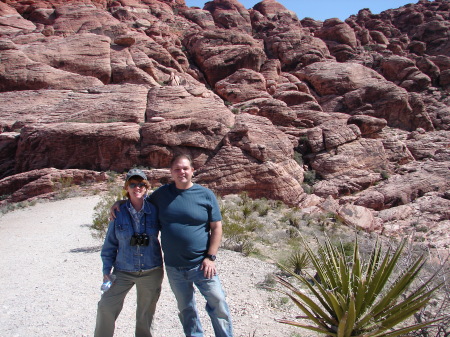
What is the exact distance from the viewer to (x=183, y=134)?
1650cm

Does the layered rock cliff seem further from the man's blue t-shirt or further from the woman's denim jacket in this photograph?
the woman's denim jacket

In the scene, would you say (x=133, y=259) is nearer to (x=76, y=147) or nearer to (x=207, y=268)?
(x=207, y=268)

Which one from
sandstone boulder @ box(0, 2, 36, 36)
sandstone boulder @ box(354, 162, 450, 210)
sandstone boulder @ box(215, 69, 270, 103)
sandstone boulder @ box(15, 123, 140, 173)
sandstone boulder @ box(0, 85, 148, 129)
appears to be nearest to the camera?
sandstone boulder @ box(15, 123, 140, 173)

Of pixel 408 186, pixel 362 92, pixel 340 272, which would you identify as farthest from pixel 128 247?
pixel 362 92

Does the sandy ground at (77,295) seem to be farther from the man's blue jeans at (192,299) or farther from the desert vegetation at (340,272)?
the man's blue jeans at (192,299)

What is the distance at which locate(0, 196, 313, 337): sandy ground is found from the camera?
3863mm

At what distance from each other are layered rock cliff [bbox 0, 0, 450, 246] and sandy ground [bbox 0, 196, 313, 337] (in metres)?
7.58

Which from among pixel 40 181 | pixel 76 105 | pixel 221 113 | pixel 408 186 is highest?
pixel 221 113

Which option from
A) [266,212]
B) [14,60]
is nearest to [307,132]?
[266,212]

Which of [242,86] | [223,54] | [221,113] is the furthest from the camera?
[223,54]

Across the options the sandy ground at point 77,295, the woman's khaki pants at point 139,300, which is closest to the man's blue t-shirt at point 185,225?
the woman's khaki pants at point 139,300

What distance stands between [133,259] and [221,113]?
15.4 meters

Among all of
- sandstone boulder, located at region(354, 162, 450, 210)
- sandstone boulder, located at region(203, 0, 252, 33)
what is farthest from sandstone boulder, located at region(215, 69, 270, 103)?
sandstone boulder, located at region(203, 0, 252, 33)

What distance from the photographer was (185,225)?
284cm
